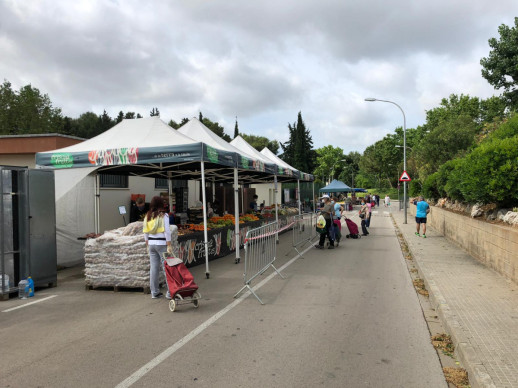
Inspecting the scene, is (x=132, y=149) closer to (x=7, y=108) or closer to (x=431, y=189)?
(x=431, y=189)

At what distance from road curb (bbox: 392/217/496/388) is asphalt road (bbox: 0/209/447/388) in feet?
0.91

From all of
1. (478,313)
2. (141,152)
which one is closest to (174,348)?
(478,313)

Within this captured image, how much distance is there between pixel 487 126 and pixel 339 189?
14.6 meters

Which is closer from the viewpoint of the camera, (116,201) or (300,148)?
(116,201)

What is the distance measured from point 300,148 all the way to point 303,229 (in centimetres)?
5553

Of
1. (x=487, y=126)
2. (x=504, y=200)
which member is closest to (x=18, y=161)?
(x=504, y=200)

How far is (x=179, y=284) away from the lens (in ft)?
21.3

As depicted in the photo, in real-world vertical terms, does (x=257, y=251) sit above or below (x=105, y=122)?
below

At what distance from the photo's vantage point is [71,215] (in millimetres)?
11828

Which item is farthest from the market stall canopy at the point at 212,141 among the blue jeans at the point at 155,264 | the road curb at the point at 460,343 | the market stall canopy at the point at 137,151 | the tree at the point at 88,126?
the tree at the point at 88,126

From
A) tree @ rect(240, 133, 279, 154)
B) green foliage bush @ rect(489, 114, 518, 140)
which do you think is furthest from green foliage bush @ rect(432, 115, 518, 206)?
tree @ rect(240, 133, 279, 154)

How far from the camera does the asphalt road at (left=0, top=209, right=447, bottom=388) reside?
4.07 metres

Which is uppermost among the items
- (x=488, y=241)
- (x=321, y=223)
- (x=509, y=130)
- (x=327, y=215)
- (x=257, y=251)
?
(x=509, y=130)

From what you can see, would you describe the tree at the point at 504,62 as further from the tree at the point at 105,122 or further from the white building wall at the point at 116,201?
the tree at the point at 105,122
